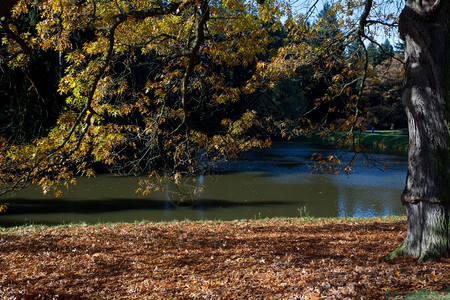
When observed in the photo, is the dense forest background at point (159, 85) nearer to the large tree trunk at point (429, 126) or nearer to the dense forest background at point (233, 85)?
the dense forest background at point (233, 85)

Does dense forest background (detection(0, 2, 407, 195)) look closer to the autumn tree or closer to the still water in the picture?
the autumn tree

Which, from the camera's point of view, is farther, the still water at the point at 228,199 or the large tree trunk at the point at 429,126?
the still water at the point at 228,199

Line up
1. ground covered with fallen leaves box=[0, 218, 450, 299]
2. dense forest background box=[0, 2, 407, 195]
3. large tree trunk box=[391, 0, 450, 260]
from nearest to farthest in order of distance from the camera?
ground covered with fallen leaves box=[0, 218, 450, 299], large tree trunk box=[391, 0, 450, 260], dense forest background box=[0, 2, 407, 195]

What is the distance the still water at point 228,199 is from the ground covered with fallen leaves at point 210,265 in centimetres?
342

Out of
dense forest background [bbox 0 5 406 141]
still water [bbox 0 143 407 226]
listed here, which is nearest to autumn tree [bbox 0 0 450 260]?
dense forest background [bbox 0 5 406 141]

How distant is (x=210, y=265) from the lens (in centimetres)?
502

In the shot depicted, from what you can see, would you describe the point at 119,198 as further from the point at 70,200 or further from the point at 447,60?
the point at 447,60

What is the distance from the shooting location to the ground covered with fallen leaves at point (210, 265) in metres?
3.95

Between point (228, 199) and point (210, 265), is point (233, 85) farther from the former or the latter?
point (210, 265)

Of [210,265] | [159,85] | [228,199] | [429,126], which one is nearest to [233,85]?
[228,199]

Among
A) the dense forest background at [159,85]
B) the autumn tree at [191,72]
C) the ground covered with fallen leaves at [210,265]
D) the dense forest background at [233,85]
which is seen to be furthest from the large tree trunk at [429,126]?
the dense forest background at [233,85]

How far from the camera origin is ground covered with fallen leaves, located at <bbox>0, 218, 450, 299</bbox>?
3.95m

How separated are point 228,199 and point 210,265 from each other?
11.0 m

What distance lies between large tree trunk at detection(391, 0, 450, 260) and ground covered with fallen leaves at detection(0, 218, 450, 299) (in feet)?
1.17
